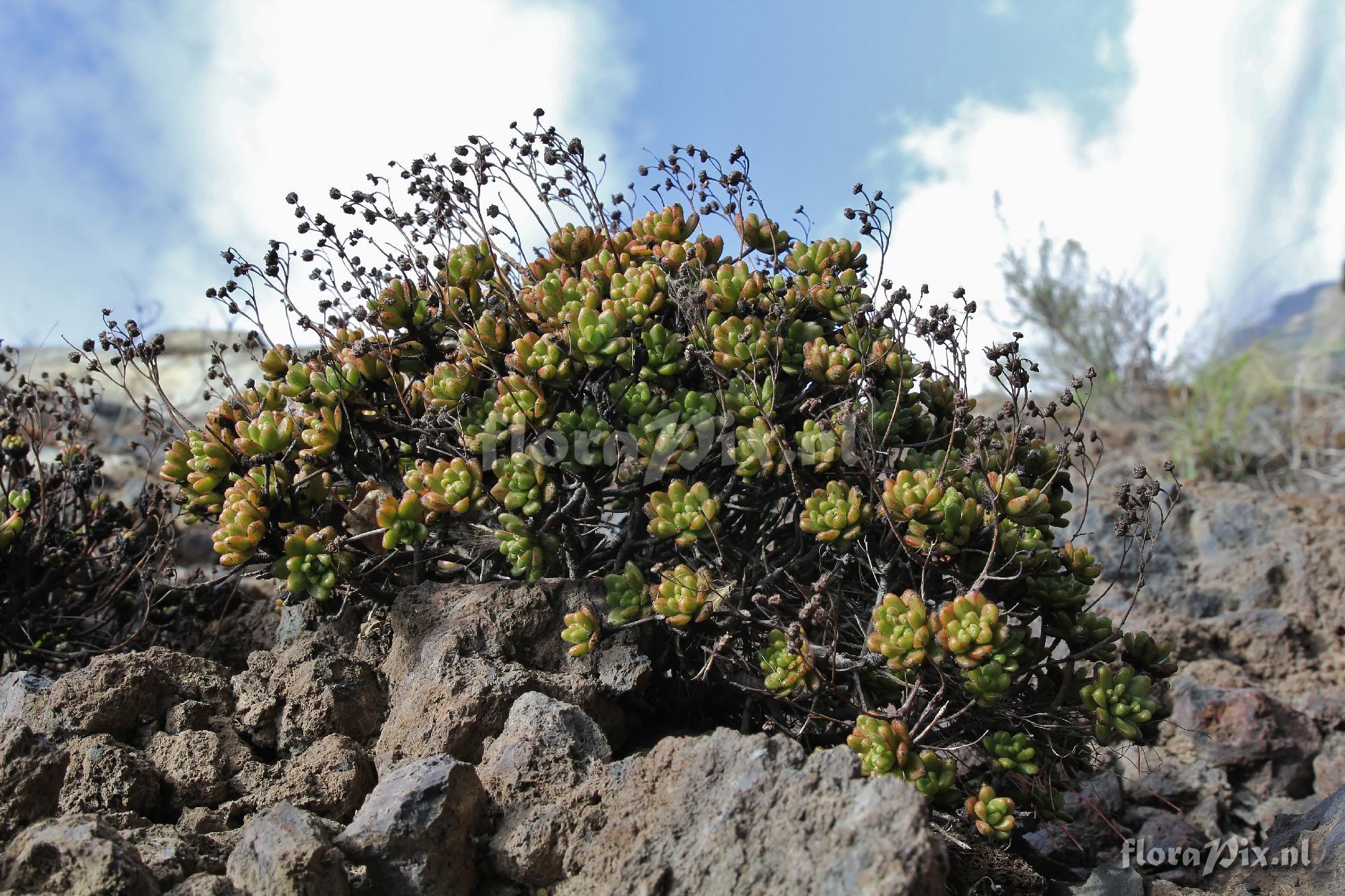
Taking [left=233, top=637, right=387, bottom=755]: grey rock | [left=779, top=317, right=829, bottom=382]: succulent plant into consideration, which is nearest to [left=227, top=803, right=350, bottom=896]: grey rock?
[left=233, top=637, right=387, bottom=755]: grey rock

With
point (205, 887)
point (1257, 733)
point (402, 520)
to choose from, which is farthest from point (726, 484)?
point (1257, 733)

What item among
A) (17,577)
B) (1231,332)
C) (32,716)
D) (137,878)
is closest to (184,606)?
(17,577)

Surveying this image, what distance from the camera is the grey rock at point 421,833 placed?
2.36 meters

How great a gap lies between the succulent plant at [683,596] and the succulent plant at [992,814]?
0.87 m

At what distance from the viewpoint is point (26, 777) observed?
271 centimetres

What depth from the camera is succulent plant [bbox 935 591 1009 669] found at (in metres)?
2.61

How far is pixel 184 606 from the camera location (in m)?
4.12

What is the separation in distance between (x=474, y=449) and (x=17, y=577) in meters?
2.21

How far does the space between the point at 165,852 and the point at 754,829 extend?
4.43 ft

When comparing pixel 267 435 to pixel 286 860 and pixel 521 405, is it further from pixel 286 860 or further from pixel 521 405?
pixel 286 860

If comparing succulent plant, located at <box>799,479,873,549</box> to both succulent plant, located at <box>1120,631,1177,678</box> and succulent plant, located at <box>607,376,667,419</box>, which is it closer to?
succulent plant, located at <box>607,376,667,419</box>

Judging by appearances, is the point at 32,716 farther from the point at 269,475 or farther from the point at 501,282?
the point at 501,282

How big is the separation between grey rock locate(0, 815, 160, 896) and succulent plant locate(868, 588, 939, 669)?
A: 1722 mm

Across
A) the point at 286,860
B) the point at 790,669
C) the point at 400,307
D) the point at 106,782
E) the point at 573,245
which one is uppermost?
the point at 573,245
